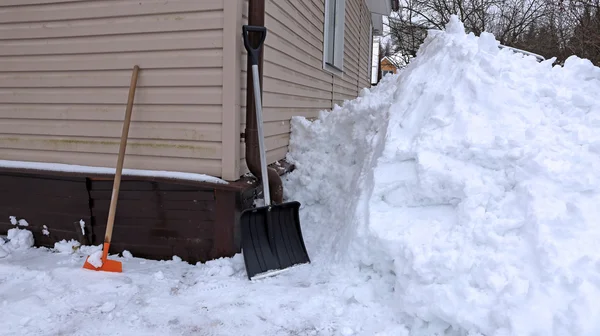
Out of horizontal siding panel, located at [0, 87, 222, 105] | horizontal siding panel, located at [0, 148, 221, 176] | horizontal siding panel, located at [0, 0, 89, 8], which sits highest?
horizontal siding panel, located at [0, 0, 89, 8]

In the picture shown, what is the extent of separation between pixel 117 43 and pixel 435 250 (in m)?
3.02

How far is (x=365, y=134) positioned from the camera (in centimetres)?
476

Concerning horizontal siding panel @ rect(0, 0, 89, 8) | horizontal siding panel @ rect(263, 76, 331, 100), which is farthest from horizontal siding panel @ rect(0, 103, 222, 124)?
horizontal siding panel @ rect(0, 0, 89, 8)

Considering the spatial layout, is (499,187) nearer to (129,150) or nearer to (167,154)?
(167,154)

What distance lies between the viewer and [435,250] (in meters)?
2.86

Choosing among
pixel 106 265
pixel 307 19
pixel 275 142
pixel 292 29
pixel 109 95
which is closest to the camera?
pixel 106 265

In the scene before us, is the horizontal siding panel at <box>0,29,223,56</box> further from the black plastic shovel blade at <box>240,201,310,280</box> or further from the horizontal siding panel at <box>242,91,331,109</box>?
the black plastic shovel blade at <box>240,201,310,280</box>

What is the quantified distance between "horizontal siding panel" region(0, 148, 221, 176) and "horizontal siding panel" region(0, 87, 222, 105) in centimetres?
47

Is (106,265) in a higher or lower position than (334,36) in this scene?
lower

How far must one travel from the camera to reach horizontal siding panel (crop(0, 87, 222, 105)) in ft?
12.1

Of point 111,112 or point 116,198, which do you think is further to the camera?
point 111,112

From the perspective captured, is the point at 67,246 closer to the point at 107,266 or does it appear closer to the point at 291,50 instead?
the point at 107,266

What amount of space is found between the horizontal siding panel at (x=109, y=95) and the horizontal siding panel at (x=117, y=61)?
0.62 feet

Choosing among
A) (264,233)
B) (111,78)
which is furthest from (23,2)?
(264,233)
